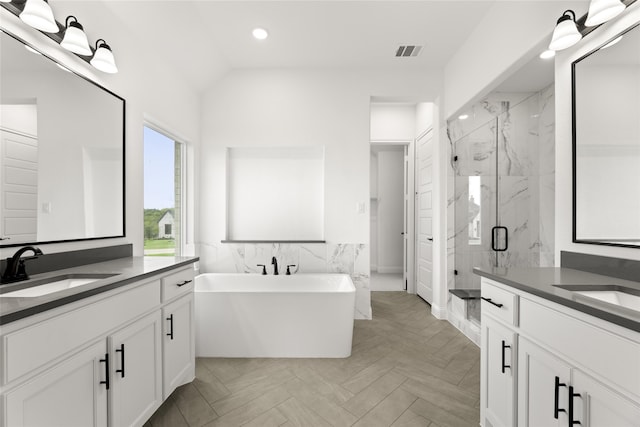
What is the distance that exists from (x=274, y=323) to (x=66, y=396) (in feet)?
5.13

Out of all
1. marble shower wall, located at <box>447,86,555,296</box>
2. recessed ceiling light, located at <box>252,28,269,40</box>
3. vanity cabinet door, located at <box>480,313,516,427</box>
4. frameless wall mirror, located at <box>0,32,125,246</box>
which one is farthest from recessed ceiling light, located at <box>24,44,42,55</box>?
marble shower wall, located at <box>447,86,555,296</box>

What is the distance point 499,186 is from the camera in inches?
136

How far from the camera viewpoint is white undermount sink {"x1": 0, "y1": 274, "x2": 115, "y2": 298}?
1286 mm

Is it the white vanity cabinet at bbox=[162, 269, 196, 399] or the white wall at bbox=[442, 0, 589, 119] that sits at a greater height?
the white wall at bbox=[442, 0, 589, 119]

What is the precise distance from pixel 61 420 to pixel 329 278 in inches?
96.0

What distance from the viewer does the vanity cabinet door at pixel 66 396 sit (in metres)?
0.90

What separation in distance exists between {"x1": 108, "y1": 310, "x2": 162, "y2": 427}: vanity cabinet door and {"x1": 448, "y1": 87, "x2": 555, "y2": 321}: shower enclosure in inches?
116

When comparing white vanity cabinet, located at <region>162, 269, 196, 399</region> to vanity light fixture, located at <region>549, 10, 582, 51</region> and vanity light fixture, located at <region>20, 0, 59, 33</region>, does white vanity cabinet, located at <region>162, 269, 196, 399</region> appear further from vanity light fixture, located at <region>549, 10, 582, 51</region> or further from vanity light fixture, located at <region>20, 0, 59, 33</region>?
vanity light fixture, located at <region>549, 10, 582, 51</region>

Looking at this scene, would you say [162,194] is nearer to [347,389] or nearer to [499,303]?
[347,389]

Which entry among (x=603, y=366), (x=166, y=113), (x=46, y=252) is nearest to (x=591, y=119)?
(x=603, y=366)

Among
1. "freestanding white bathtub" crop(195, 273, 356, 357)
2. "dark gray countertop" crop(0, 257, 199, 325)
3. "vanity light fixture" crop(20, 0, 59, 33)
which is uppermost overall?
"vanity light fixture" crop(20, 0, 59, 33)

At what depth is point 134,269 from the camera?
1.61 m

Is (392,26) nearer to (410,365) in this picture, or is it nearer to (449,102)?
(449,102)

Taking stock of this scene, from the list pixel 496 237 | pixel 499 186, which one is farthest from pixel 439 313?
pixel 499 186
